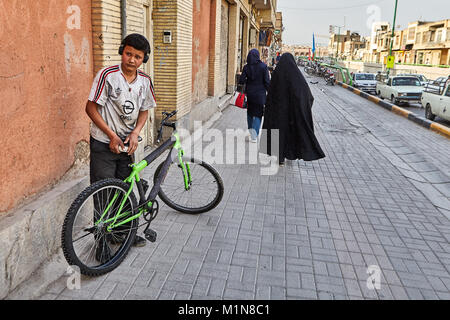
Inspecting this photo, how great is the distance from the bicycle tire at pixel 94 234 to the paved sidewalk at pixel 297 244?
11 centimetres

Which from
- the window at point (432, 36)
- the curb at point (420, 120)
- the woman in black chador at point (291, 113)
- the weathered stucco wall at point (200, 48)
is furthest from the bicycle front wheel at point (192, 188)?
the window at point (432, 36)

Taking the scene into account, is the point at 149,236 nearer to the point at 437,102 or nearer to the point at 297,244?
the point at 297,244

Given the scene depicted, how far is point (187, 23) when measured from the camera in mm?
8391

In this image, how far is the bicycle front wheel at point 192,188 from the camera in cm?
451

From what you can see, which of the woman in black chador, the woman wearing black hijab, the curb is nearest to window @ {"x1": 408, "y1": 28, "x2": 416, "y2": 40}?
the curb

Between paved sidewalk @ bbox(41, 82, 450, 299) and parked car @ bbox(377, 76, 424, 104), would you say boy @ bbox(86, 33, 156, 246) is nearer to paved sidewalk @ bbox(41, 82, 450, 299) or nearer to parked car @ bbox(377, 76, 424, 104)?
paved sidewalk @ bbox(41, 82, 450, 299)

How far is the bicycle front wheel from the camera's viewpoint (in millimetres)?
4512

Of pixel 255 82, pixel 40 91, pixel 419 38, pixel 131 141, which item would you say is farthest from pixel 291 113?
pixel 419 38

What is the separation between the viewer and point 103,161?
3.47m

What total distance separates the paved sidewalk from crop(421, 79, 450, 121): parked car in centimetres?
737

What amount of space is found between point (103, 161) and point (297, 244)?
2.05 metres

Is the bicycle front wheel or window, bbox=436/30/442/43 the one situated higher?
window, bbox=436/30/442/43

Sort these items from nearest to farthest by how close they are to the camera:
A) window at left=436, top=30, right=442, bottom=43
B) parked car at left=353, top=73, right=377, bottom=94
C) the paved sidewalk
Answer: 1. the paved sidewalk
2. parked car at left=353, top=73, right=377, bottom=94
3. window at left=436, top=30, right=442, bottom=43
